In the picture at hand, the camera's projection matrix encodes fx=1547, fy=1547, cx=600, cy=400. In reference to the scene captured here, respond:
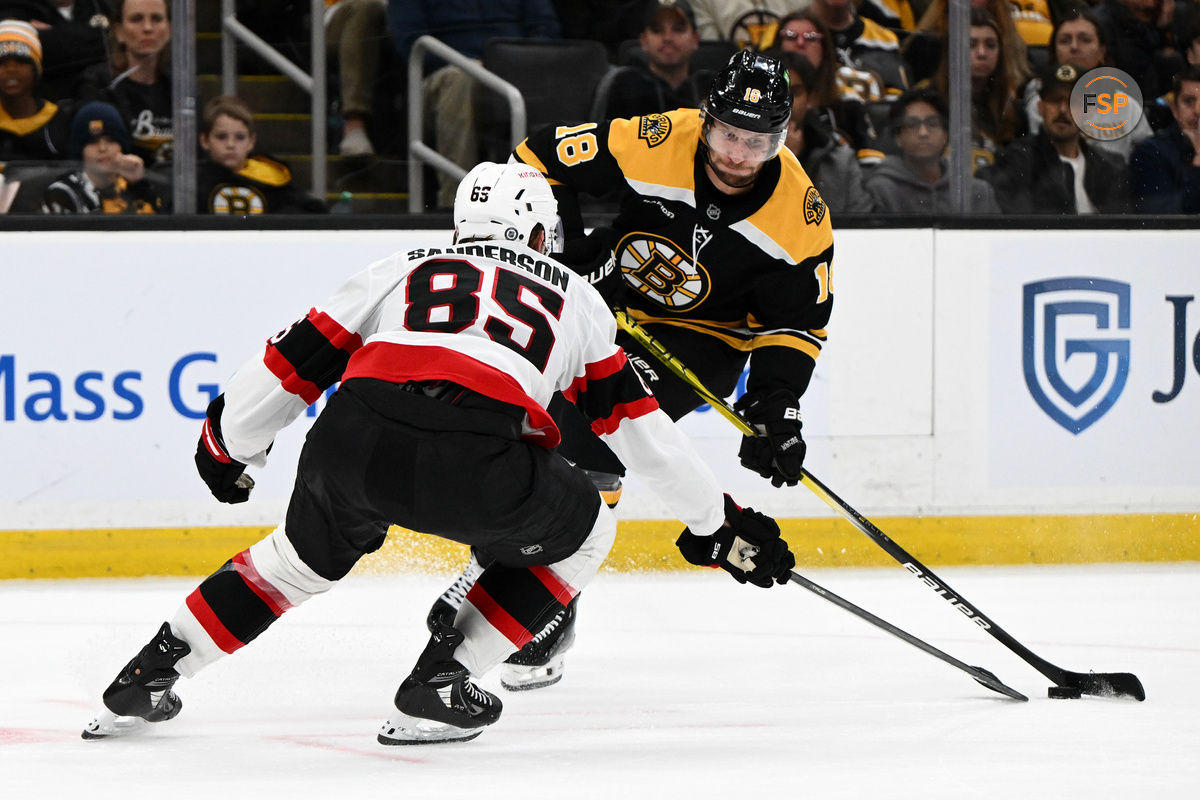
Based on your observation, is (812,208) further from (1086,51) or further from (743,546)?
(1086,51)

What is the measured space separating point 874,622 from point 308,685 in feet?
3.75

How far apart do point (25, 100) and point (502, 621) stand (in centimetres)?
257

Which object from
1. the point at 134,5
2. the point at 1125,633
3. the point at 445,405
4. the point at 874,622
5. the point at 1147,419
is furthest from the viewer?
the point at 1147,419

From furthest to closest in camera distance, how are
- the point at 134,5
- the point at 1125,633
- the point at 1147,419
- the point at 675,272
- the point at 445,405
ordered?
the point at 1147,419 < the point at 134,5 < the point at 1125,633 < the point at 675,272 < the point at 445,405

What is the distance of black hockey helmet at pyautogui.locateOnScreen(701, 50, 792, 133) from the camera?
308 cm

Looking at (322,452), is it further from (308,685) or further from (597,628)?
(597,628)

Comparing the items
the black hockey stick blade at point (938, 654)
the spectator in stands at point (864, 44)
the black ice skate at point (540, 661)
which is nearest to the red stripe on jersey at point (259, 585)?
the black ice skate at point (540, 661)

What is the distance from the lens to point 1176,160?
4.79m

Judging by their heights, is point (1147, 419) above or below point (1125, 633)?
above

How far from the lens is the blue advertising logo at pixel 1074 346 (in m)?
4.59

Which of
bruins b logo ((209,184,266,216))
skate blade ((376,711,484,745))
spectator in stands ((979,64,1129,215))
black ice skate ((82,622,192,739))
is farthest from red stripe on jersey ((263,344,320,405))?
spectator in stands ((979,64,1129,215))

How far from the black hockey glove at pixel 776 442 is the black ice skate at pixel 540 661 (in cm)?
47

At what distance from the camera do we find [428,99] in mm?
4504

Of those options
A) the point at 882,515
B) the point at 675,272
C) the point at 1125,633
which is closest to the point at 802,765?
the point at 675,272
